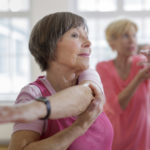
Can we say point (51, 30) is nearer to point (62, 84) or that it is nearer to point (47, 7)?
point (62, 84)

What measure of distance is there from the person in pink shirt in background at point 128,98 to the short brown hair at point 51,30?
955mm

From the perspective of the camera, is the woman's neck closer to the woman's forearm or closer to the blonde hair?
the woman's forearm

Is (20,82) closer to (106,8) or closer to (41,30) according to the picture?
(106,8)

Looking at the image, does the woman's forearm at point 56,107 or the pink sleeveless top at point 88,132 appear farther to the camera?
the pink sleeveless top at point 88,132

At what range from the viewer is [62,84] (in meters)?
1.04

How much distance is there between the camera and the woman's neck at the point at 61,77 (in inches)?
40.6

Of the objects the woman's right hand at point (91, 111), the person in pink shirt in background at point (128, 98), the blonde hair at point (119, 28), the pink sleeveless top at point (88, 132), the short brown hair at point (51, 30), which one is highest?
the short brown hair at point (51, 30)

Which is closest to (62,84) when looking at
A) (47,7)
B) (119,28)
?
(119,28)

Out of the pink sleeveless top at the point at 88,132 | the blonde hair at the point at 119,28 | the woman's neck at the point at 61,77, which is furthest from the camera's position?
the blonde hair at the point at 119,28

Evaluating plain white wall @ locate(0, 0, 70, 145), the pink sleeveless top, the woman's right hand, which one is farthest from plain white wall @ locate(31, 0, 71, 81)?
the woman's right hand

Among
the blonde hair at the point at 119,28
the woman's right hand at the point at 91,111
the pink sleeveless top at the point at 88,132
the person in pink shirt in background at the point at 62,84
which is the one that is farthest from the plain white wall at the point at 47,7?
the woman's right hand at the point at 91,111

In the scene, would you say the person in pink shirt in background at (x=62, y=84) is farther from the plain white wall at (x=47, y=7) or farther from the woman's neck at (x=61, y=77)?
the plain white wall at (x=47, y=7)

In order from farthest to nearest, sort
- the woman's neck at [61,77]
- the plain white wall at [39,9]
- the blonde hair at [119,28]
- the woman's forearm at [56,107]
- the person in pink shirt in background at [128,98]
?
the plain white wall at [39,9]
the blonde hair at [119,28]
the person in pink shirt in background at [128,98]
the woman's neck at [61,77]
the woman's forearm at [56,107]

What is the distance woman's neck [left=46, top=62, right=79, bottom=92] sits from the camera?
3.39 feet
